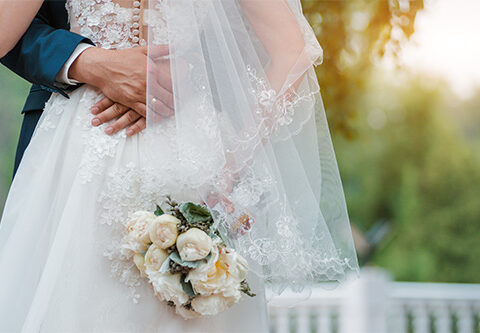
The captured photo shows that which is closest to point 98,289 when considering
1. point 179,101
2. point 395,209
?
point 179,101

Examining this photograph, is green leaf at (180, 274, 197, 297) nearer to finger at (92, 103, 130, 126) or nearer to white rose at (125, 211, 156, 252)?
white rose at (125, 211, 156, 252)

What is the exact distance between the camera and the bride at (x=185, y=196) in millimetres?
1155

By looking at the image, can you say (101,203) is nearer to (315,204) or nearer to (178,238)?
(178,238)

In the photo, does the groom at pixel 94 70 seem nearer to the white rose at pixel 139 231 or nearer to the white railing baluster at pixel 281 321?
the white rose at pixel 139 231

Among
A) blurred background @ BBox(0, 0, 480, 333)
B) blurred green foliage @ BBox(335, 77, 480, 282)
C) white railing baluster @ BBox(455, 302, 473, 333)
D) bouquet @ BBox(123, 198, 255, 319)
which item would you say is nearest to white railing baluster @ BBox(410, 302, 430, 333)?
white railing baluster @ BBox(455, 302, 473, 333)

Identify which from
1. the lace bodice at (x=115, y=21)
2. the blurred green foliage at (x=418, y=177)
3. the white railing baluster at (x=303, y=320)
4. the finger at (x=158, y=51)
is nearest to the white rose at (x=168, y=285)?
the finger at (x=158, y=51)

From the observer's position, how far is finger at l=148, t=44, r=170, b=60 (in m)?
1.25

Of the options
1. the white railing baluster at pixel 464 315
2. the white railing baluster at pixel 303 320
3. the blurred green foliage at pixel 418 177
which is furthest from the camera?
the blurred green foliage at pixel 418 177

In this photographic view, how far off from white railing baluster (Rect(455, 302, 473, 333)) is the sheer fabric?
148 inches

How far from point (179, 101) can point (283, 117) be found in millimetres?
260

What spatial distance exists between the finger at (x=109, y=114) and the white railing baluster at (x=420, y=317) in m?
3.93

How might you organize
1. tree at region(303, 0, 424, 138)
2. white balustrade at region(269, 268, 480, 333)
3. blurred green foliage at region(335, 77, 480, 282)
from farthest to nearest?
blurred green foliage at region(335, 77, 480, 282) → white balustrade at region(269, 268, 480, 333) → tree at region(303, 0, 424, 138)

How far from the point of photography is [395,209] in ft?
52.7

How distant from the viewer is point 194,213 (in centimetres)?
117
